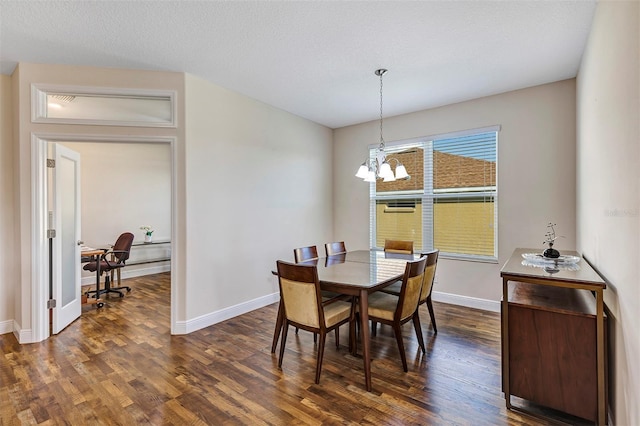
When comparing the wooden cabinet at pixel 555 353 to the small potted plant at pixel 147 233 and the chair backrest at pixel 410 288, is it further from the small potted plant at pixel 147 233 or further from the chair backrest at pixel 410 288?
the small potted plant at pixel 147 233

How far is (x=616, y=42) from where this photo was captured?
1.66 meters

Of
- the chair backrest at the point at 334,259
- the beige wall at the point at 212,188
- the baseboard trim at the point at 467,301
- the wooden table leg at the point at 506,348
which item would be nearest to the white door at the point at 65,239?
the beige wall at the point at 212,188

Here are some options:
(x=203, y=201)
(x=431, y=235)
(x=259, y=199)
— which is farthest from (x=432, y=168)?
(x=203, y=201)

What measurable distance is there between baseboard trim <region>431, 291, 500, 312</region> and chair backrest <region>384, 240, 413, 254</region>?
2.82ft

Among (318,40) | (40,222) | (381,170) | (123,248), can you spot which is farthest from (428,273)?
(123,248)

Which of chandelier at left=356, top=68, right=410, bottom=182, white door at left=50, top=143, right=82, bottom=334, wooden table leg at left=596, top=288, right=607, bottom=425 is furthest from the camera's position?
white door at left=50, top=143, right=82, bottom=334

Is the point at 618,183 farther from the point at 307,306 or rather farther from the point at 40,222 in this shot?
the point at 40,222

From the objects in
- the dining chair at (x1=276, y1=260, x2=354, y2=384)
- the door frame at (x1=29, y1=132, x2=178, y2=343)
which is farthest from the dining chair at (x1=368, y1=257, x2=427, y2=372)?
the door frame at (x1=29, y1=132, x2=178, y2=343)

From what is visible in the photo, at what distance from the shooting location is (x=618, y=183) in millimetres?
1641

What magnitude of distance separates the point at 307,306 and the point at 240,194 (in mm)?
1992

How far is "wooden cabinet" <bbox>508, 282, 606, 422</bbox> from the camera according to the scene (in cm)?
176

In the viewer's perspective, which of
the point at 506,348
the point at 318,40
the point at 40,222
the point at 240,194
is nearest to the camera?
the point at 506,348

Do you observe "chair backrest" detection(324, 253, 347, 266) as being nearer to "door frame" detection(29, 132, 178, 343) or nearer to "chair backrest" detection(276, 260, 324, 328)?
"chair backrest" detection(276, 260, 324, 328)

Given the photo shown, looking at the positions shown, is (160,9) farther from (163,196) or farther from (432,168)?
(163,196)
